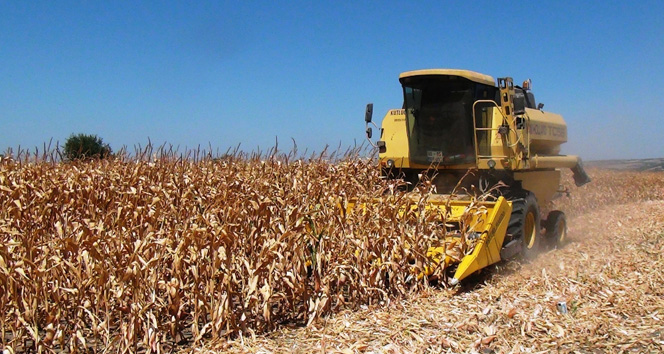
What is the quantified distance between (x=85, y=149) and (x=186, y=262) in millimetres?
10786

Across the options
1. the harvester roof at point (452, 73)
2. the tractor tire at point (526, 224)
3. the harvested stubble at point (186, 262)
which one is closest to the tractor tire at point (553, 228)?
the tractor tire at point (526, 224)

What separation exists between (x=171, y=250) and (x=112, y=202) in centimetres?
211

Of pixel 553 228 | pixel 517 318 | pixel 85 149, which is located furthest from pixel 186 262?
pixel 85 149

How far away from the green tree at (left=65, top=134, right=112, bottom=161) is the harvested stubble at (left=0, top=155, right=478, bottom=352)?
1.73 m

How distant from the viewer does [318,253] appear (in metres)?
4.25

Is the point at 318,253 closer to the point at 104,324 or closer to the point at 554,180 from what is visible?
the point at 104,324

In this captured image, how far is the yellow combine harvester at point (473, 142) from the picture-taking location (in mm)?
6668

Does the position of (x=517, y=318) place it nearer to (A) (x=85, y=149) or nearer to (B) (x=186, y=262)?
(B) (x=186, y=262)

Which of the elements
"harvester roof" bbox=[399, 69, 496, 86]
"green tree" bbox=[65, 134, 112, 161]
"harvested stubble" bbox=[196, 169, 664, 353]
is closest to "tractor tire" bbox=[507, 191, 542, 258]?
"harvested stubble" bbox=[196, 169, 664, 353]

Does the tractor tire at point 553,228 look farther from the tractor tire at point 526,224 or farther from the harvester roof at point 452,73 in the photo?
the harvester roof at point 452,73

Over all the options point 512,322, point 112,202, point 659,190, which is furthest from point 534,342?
point 659,190

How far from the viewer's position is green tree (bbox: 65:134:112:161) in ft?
25.0

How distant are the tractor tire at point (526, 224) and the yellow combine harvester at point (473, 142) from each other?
0.03ft

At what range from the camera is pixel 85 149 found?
13.5 meters
